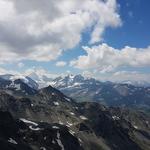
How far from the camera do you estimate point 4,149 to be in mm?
190750
